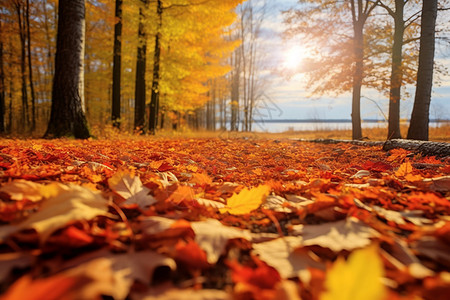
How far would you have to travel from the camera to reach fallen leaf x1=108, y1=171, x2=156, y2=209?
106cm

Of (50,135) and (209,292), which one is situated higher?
(50,135)

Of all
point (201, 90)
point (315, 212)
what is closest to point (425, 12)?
point (315, 212)

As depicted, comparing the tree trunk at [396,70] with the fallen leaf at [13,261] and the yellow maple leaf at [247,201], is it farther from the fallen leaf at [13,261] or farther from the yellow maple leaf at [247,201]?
the fallen leaf at [13,261]

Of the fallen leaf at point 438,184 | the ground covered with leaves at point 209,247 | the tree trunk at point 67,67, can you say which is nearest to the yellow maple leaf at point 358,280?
the ground covered with leaves at point 209,247

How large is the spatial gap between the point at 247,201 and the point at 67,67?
5619 millimetres

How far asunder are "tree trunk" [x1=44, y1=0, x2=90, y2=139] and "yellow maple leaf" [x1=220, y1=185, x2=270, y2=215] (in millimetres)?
5209

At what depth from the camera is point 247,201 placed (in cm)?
112

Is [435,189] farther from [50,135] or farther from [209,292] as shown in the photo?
[50,135]

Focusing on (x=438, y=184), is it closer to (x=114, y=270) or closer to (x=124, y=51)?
(x=114, y=270)

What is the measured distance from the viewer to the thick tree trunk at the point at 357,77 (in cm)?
941

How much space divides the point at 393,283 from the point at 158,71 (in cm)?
1107

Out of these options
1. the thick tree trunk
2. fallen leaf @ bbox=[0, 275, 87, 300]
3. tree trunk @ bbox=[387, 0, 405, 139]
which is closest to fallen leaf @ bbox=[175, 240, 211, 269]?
fallen leaf @ bbox=[0, 275, 87, 300]

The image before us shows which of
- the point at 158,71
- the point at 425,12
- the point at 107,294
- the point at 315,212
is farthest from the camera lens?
the point at 158,71

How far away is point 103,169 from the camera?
172cm
